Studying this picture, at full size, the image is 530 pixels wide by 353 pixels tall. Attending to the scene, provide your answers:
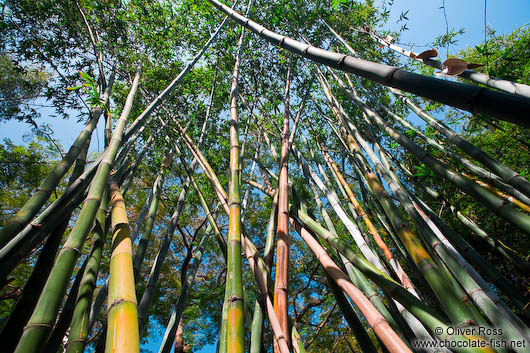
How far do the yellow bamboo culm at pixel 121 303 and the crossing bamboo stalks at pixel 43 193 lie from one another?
490mm

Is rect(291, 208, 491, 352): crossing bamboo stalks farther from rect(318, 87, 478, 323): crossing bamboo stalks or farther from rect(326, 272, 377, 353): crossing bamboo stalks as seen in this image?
rect(326, 272, 377, 353): crossing bamboo stalks

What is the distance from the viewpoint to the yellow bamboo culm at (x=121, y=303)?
53 centimetres

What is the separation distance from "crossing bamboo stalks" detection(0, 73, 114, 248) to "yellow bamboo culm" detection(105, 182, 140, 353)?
490 millimetres

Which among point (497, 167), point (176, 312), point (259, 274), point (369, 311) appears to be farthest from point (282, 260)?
point (497, 167)

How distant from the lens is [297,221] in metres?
1.49

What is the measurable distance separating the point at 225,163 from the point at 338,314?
13.7 ft

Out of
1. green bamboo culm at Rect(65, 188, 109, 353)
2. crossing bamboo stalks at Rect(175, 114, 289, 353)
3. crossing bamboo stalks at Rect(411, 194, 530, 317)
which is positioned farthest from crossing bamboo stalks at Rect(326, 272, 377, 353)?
crossing bamboo stalks at Rect(411, 194, 530, 317)

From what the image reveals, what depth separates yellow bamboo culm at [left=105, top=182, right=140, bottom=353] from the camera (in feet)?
1.75

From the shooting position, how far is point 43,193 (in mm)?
1191

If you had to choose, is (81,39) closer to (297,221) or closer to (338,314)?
(297,221)

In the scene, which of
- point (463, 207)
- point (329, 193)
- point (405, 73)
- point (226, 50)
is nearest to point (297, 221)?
point (329, 193)

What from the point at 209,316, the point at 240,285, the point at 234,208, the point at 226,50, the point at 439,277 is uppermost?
the point at 226,50

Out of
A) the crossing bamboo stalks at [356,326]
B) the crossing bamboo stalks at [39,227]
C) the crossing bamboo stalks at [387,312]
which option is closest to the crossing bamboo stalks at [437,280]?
the crossing bamboo stalks at [387,312]

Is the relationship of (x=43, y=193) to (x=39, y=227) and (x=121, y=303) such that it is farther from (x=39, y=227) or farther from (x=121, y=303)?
(x=121, y=303)
